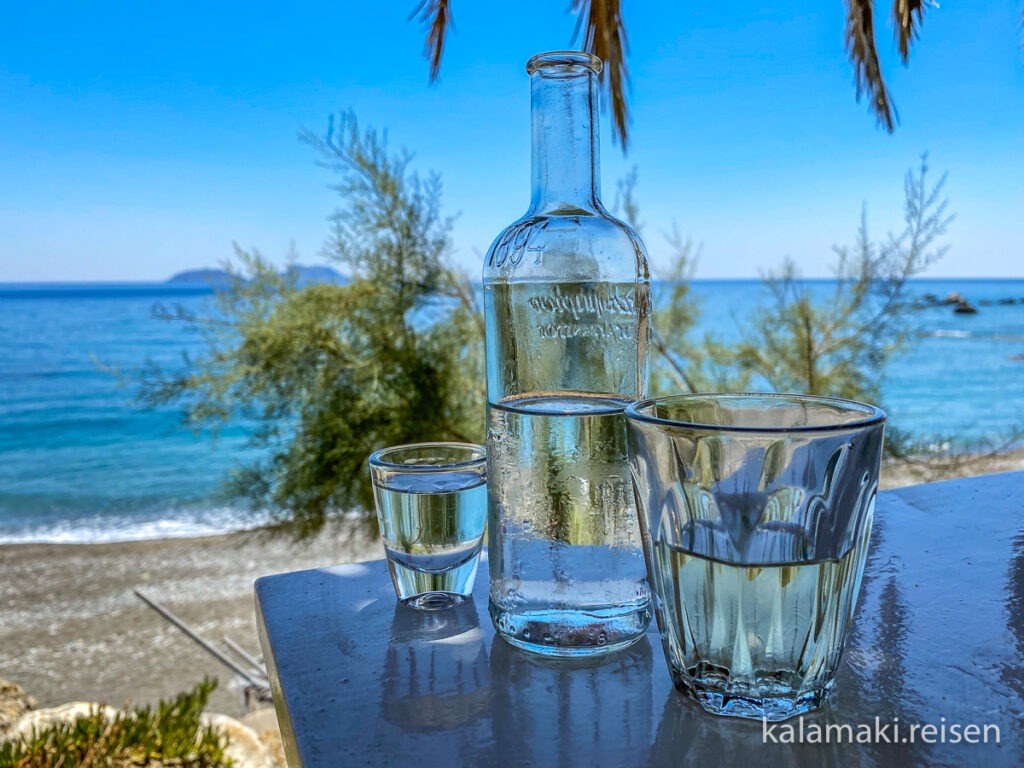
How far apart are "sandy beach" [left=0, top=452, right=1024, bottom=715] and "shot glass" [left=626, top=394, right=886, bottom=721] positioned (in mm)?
3904

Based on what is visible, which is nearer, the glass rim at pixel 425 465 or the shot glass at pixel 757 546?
the shot glass at pixel 757 546

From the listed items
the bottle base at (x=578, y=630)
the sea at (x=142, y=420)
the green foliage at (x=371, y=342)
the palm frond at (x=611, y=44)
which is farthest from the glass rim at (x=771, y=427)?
the sea at (x=142, y=420)

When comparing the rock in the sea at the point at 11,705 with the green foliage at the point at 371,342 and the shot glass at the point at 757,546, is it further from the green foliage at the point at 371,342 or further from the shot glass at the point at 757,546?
the shot glass at the point at 757,546

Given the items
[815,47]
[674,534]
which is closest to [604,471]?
[674,534]

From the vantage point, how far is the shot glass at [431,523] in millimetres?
456

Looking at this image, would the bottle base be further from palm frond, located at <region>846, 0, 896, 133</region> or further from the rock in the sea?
the rock in the sea

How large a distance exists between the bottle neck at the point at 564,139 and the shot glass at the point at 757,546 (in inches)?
5.7

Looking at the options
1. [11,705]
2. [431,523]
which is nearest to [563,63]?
[431,523]

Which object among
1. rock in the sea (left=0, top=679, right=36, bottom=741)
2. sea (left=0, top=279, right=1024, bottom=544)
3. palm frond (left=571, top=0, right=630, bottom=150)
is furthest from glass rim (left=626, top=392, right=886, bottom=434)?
sea (left=0, top=279, right=1024, bottom=544)

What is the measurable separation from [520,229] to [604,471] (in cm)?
14

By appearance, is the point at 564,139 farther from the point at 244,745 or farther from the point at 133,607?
the point at 133,607

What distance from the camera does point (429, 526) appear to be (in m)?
0.46

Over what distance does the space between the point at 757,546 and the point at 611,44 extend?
1943mm

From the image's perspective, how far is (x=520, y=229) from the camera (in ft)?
1.35
